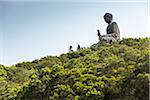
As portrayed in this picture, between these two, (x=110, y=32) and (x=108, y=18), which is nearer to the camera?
(x=110, y=32)

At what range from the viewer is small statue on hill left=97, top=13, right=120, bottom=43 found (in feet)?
71.1

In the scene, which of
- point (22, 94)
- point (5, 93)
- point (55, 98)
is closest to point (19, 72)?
point (5, 93)

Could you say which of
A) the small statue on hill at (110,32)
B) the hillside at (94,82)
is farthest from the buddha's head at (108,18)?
the hillside at (94,82)

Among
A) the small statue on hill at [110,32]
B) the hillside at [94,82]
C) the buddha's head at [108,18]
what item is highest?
the buddha's head at [108,18]

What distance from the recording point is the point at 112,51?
59.1 ft

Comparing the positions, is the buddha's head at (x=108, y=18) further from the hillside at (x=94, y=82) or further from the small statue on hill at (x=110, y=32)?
the hillside at (x=94, y=82)

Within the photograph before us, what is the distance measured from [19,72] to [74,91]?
8.98 metres

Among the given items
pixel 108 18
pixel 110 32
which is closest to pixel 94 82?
pixel 110 32

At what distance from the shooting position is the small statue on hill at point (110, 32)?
21.7m

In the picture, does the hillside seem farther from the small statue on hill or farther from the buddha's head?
the buddha's head

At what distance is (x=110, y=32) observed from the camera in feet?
74.5

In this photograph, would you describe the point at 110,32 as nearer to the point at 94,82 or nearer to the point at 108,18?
the point at 108,18

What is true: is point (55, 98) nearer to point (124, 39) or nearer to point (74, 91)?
point (74, 91)

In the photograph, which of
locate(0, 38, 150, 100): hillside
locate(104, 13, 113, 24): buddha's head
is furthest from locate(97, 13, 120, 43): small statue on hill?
locate(0, 38, 150, 100): hillside
